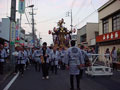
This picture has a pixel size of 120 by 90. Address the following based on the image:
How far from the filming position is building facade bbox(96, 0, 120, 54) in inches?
802

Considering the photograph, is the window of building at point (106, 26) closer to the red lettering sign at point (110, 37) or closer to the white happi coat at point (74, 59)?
the red lettering sign at point (110, 37)

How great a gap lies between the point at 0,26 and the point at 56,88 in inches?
1220

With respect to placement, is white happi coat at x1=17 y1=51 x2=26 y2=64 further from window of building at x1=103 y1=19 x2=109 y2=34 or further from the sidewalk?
window of building at x1=103 y1=19 x2=109 y2=34

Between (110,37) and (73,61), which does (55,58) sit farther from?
(110,37)

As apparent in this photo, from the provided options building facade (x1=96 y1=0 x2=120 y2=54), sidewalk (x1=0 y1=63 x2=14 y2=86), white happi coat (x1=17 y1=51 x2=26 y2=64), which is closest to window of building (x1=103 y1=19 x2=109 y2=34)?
building facade (x1=96 y1=0 x2=120 y2=54)

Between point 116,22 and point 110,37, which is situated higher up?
point 116,22

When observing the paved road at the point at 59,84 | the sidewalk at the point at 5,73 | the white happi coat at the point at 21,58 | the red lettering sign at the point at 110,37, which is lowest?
the paved road at the point at 59,84

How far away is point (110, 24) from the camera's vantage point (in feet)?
74.5

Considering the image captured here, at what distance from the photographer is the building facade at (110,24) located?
66.9 feet

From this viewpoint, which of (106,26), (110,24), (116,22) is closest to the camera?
(116,22)

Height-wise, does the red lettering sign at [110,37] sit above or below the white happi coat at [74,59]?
above

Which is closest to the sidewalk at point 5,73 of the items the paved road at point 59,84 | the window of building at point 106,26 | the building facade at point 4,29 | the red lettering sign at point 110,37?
the paved road at point 59,84

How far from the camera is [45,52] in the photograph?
887cm

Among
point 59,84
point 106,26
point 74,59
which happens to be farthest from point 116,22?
point 74,59
